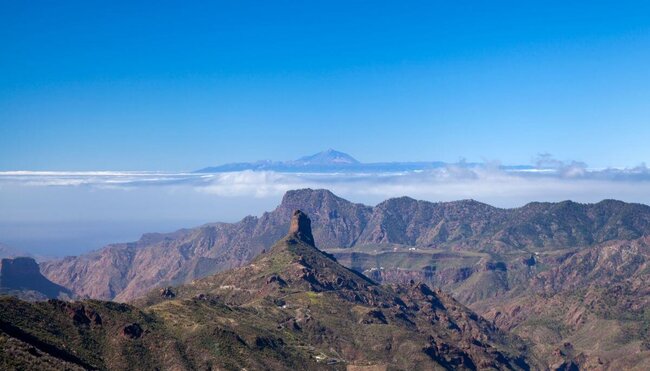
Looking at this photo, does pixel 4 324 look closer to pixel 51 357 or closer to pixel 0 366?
pixel 51 357

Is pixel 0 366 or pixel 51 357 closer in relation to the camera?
pixel 0 366

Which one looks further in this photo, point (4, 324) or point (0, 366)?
point (4, 324)

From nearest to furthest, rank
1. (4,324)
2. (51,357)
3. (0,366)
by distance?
(0,366), (51,357), (4,324)

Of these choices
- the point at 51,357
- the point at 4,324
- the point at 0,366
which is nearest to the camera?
the point at 0,366

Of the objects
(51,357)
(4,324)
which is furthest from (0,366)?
(4,324)

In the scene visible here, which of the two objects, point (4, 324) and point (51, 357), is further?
point (4, 324)
